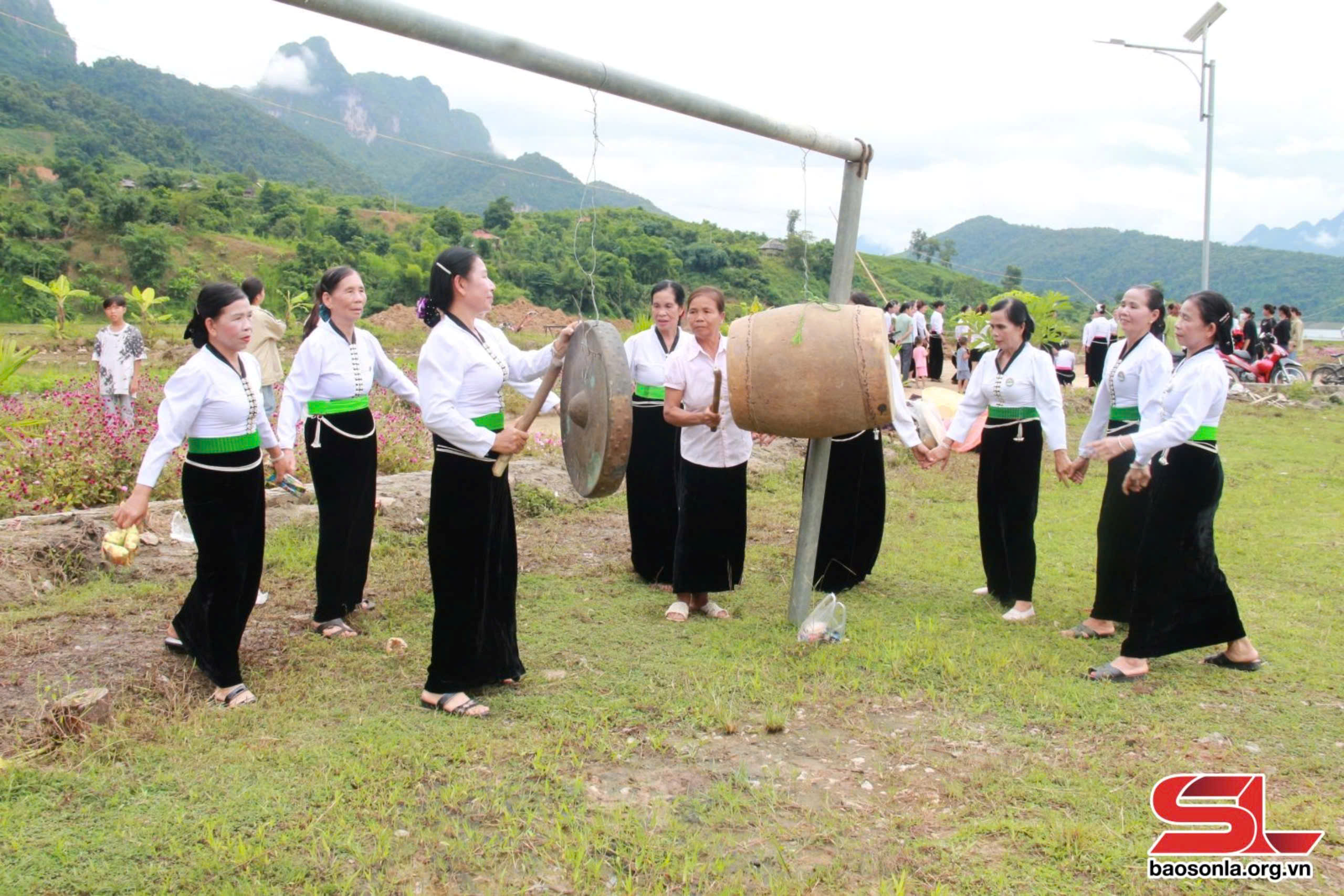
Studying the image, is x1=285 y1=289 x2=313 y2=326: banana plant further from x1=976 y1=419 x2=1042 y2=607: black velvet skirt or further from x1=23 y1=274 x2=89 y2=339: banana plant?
x1=976 y1=419 x2=1042 y2=607: black velvet skirt

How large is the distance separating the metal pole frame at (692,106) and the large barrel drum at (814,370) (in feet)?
1.85

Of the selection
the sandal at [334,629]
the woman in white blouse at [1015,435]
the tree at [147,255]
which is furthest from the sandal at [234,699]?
the tree at [147,255]

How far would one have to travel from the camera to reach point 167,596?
5508 millimetres

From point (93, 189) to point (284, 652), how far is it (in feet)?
122

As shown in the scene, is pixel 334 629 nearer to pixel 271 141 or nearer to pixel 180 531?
pixel 180 531

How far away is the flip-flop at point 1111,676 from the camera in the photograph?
465 centimetres

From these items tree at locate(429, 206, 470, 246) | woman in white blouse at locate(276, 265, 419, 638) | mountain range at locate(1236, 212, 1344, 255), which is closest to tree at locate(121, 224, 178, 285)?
tree at locate(429, 206, 470, 246)

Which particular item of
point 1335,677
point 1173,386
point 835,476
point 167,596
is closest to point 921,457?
point 835,476

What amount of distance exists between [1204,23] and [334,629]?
15592 mm

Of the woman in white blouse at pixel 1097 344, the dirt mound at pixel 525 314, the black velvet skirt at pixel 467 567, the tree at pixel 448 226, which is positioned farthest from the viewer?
the tree at pixel 448 226

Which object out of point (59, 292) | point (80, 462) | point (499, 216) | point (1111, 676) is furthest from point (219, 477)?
point (499, 216)

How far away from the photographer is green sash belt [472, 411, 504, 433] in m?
4.19

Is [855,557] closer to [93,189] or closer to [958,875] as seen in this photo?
[958,875]

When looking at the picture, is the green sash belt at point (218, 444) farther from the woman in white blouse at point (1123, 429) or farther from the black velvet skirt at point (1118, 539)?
the black velvet skirt at point (1118, 539)
